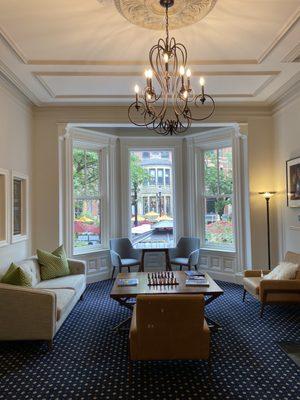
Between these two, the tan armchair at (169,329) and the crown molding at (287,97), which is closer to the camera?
the tan armchair at (169,329)

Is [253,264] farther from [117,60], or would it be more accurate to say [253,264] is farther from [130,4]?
[130,4]

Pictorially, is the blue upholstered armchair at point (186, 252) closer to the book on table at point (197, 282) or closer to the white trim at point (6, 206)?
the book on table at point (197, 282)

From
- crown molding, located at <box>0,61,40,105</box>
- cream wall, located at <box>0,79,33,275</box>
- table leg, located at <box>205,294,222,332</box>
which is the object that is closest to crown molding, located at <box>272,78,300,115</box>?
table leg, located at <box>205,294,222,332</box>

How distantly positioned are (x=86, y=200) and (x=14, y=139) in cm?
207

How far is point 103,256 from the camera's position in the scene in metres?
6.25

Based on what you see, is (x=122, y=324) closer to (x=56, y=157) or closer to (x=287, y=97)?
(x=56, y=157)

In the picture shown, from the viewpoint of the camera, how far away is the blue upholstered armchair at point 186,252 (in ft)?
18.9

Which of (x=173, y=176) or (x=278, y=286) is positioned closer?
(x=278, y=286)

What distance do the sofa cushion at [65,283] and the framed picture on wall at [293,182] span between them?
3509 millimetres

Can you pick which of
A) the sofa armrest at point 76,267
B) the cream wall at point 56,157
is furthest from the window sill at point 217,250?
the sofa armrest at point 76,267

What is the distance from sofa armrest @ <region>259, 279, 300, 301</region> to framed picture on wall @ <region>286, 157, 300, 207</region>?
133 centimetres

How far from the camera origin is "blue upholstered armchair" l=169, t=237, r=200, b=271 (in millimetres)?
5763

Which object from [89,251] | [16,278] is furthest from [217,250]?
[16,278]

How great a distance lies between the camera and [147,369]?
9.03 ft
